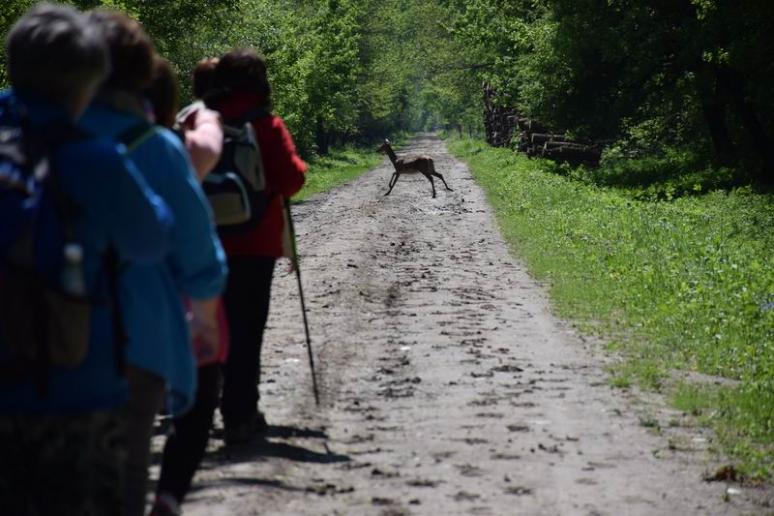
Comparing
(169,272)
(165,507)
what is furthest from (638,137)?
(169,272)

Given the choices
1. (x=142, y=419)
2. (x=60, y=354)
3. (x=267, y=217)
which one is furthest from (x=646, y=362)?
(x=60, y=354)

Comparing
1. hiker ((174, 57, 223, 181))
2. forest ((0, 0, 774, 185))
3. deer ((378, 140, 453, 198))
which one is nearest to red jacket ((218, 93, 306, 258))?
hiker ((174, 57, 223, 181))

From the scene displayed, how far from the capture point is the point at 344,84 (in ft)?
199

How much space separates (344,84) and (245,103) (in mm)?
54583

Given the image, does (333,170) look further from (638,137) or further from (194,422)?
(194,422)

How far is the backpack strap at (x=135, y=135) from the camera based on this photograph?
3.51 meters

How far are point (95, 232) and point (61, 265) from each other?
140 millimetres

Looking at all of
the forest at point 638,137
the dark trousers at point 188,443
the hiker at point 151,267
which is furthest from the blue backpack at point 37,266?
the forest at point 638,137

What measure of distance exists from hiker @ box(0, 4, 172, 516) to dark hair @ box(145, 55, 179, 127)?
1.12 m

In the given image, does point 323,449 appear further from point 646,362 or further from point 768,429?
point 646,362

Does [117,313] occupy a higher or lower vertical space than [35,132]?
lower

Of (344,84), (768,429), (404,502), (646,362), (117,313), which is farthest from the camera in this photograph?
(344,84)

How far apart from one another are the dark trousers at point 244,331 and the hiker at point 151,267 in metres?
2.72

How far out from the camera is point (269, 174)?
6602mm
